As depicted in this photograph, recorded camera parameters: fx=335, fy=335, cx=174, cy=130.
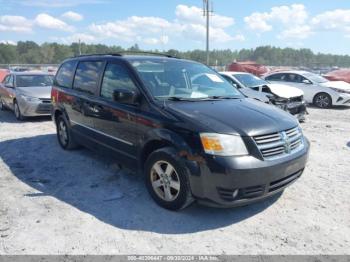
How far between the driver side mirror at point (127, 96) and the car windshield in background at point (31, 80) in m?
7.56

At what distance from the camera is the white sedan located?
12.9m

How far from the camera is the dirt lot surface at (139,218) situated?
331 centimetres

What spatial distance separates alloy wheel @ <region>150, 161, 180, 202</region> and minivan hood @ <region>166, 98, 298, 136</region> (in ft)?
2.14

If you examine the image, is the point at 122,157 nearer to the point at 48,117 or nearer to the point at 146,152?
the point at 146,152

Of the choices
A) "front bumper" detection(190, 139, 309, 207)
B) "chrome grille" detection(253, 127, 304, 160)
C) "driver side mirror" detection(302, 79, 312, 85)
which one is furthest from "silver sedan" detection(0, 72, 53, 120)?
"driver side mirror" detection(302, 79, 312, 85)

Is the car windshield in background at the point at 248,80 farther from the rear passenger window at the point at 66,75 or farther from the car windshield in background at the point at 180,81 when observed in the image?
the rear passenger window at the point at 66,75

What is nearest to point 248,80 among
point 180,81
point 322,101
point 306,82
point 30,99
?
point 306,82

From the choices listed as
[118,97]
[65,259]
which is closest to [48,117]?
[118,97]

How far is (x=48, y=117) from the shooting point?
414 inches

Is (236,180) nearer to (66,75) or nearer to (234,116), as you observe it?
(234,116)

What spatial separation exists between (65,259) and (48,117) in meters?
8.15

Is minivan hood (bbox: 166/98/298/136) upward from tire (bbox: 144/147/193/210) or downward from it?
upward

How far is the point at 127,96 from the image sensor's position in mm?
4184

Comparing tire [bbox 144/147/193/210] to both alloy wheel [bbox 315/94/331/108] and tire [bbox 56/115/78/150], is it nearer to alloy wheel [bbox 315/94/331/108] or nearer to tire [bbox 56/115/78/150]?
tire [bbox 56/115/78/150]
